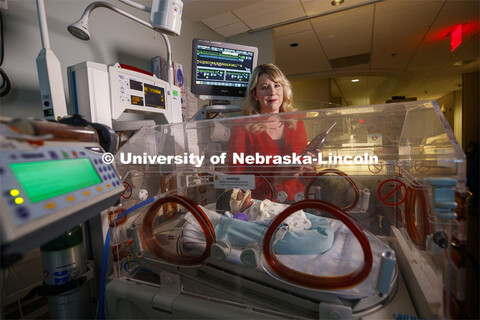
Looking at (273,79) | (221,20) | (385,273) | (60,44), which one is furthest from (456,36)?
(60,44)

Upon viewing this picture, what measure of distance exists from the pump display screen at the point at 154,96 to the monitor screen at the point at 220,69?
0.51 m

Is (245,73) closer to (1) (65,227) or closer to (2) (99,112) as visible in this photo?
(2) (99,112)

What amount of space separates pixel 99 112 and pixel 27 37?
701 mm

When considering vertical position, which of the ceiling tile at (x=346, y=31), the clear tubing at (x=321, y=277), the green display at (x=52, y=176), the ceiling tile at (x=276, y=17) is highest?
the ceiling tile at (x=346, y=31)

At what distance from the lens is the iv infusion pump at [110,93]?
0.90 m

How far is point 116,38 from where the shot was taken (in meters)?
1.67

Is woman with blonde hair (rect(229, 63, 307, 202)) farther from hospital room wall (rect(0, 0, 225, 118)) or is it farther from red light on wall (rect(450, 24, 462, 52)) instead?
red light on wall (rect(450, 24, 462, 52))

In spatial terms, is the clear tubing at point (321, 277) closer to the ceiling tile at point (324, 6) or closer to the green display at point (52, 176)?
the green display at point (52, 176)

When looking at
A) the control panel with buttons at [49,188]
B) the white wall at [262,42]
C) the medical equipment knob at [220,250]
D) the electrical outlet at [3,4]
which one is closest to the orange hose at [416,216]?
the medical equipment knob at [220,250]

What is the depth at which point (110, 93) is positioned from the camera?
3.18ft

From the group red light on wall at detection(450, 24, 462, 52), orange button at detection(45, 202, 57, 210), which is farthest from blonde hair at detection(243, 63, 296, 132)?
red light on wall at detection(450, 24, 462, 52)

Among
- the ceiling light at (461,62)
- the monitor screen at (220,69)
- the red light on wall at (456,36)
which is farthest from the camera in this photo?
the ceiling light at (461,62)

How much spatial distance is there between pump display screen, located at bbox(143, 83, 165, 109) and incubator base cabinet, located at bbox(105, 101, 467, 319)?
0.85 feet

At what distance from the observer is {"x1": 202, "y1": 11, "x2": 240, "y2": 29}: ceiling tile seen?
7.86 feet
